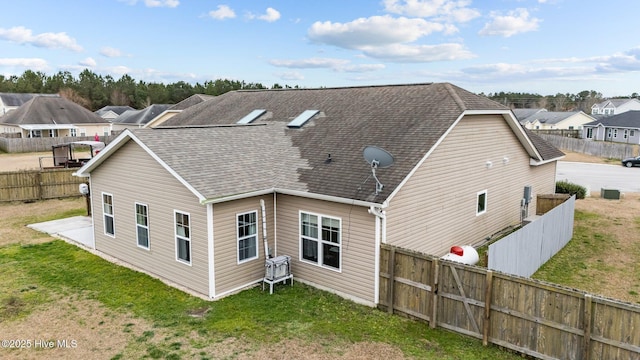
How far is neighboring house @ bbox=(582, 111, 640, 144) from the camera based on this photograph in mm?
54625

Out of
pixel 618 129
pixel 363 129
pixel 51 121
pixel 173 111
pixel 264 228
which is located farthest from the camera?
pixel 618 129

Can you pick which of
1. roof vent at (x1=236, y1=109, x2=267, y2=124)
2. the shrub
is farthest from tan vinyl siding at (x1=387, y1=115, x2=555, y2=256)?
roof vent at (x1=236, y1=109, x2=267, y2=124)

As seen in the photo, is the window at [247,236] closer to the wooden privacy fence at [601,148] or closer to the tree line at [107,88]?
the wooden privacy fence at [601,148]

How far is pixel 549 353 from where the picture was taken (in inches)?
331

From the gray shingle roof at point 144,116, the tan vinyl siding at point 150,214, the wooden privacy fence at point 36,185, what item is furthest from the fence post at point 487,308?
the gray shingle roof at point 144,116

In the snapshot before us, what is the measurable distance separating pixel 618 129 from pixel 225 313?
62.2 metres

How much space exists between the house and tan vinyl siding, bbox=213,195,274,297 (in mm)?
32

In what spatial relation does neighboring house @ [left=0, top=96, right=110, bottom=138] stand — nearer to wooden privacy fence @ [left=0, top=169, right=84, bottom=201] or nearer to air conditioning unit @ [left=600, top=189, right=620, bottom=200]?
wooden privacy fence @ [left=0, top=169, right=84, bottom=201]

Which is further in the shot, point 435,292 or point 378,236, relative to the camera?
point 378,236

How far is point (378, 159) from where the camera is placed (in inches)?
447

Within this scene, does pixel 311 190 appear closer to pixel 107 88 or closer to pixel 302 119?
pixel 302 119

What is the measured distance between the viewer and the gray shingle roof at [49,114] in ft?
177

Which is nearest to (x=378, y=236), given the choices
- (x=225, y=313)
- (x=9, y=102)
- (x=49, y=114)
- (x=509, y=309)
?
(x=509, y=309)

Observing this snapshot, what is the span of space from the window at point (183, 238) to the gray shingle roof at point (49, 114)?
51.2 metres
